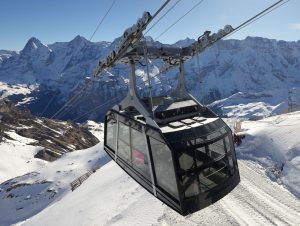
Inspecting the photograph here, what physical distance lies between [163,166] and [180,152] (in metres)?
1.02

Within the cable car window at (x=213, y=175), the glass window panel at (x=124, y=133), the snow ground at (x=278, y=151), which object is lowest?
the snow ground at (x=278, y=151)

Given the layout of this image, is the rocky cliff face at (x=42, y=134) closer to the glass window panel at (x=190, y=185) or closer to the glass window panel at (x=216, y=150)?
the glass window panel at (x=216, y=150)

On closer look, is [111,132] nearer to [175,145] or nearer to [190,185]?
[175,145]

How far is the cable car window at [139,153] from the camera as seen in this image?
1342cm

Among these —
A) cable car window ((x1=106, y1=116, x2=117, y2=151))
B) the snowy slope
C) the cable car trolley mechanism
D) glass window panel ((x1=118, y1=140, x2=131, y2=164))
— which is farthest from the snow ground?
cable car window ((x1=106, y1=116, x2=117, y2=151))

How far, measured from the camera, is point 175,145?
38.2 feet

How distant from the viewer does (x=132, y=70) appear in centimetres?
1535

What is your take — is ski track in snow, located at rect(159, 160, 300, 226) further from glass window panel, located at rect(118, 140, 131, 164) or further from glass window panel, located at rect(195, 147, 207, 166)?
glass window panel, located at rect(195, 147, 207, 166)

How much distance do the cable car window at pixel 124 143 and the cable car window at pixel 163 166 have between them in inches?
102

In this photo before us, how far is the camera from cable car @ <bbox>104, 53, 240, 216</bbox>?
11781 mm

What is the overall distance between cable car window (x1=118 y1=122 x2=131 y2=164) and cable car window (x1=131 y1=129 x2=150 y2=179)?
0.57 meters

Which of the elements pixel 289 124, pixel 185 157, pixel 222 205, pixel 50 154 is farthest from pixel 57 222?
pixel 50 154

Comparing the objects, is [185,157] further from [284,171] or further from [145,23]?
[284,171]

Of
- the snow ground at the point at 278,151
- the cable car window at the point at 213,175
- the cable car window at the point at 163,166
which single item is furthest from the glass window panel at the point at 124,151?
the snow ground at the point at 278,151
